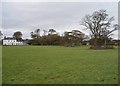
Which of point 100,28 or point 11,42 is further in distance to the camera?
point 11,42

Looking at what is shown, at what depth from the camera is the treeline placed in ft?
340

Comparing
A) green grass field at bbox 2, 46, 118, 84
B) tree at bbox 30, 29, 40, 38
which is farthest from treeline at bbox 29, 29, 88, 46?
green grass field at bbox 2, 46, 118, 84

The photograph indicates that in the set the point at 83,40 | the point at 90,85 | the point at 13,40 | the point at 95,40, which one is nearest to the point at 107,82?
the point at 90,85

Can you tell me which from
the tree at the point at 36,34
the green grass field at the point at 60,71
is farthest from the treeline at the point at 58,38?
the green grass field at the point at 60,71

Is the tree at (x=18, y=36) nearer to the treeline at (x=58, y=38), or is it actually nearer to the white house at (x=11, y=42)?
A: the white house at (x=11, y=42)

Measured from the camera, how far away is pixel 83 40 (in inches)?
4291

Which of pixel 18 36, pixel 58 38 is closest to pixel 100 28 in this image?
pixel 58 38

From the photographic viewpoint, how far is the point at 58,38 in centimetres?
11700

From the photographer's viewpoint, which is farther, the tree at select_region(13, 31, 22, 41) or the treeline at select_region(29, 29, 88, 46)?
the tree at select_region(13, 31, 22, 41)

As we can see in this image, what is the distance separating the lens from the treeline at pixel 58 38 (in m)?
104

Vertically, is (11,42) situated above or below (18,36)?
below

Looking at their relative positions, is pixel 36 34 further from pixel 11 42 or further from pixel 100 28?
pixel 100 28

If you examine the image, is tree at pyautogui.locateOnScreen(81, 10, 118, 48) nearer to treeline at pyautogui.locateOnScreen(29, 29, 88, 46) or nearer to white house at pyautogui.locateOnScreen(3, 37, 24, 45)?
treeline at pyautogui.locateOnScreen(29, 29, 88, 46)

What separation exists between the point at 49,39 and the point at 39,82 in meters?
110
